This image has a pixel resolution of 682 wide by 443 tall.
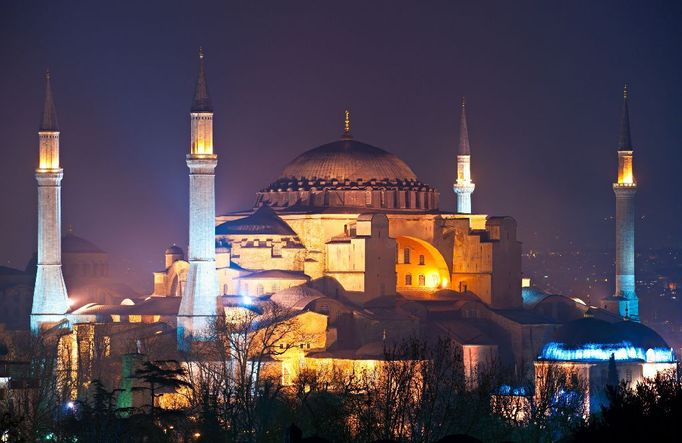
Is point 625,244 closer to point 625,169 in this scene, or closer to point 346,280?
point 625,169

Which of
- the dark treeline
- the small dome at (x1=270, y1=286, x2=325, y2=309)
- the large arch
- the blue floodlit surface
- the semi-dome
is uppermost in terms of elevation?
the semi-dome

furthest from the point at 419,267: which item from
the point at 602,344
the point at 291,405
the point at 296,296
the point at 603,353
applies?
the point at 291,405

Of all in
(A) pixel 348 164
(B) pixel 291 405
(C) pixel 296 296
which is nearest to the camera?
(B) pixel 291 405

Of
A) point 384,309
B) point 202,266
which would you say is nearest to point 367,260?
point 384,309

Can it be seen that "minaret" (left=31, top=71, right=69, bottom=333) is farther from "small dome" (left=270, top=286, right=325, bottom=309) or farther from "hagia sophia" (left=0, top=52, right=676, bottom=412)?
"small dome" (left=270, top=286, right=325, bottom=309)

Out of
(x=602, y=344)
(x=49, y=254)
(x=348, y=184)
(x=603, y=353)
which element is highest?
(x=348, y=184)

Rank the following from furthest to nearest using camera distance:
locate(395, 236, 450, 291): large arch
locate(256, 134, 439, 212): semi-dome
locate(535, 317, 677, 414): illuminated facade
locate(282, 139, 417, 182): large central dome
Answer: locate(282, 139, 417, 182): large central dome → locate(256, 134, 439, 212): semi-dome → locate(395, 236, 450, 291): large arch → locate(535, 317, 677, 414): illuminated facade

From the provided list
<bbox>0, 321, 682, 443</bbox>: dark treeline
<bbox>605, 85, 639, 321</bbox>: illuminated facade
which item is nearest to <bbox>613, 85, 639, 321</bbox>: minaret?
<bbox>605, 85, 639, 321</bbox>: illuminated facade
